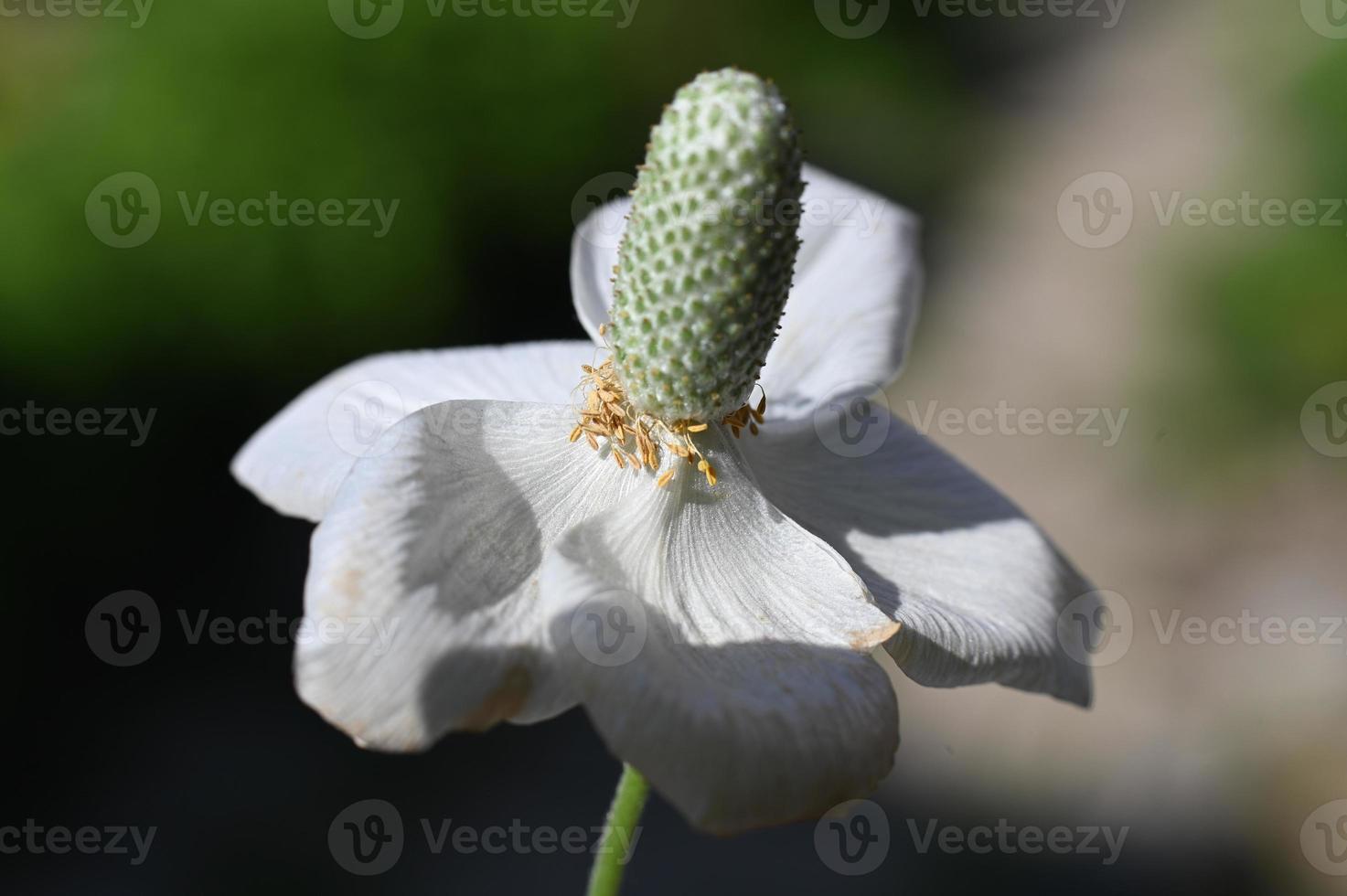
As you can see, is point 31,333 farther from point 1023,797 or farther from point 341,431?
point 1023,797

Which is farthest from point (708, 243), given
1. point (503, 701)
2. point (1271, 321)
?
point (1271, 321)

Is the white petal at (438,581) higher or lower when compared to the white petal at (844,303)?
lower

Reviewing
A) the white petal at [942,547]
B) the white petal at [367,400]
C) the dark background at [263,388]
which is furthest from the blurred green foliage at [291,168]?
the white petal at [942,547]

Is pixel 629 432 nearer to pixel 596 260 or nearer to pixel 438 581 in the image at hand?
pixel 438 581

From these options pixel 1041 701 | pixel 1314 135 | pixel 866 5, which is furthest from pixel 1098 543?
pixel 866 5

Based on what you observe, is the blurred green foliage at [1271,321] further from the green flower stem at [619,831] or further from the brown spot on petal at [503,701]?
the brown spot on petal at [503,701]

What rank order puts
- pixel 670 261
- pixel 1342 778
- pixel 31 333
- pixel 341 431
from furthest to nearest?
pixel 1342 778 < pixel 31 333 < pixel 341 431 < pixel 670 261

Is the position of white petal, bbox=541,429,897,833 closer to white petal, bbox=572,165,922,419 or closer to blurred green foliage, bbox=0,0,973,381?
white petal, bbox=572,165,922,419

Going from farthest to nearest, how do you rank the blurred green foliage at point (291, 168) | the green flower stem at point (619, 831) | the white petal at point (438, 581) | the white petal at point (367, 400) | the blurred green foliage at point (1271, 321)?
the blurred green foliage at point (1271, 321), the blurred green foliage at point (291, 168), the white petal at point (367, 400), the green flower stem at point (619, 831), the white petal at point (438, 581)

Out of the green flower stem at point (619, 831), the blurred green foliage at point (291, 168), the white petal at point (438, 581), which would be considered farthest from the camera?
the blurred green foliage at point (291, 168)
